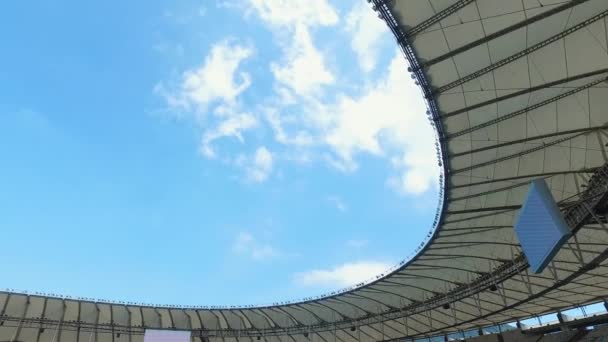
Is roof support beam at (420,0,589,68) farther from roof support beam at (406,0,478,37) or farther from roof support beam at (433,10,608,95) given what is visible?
roof support beam at (406,0,478,37)

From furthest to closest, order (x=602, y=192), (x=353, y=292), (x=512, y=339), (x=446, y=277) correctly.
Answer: (x=512, y=339), (x=353, y=292), (x=446, y=277), (x=602, y=192)

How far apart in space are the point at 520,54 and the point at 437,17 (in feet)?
13.9

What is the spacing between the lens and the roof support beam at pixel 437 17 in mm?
18645

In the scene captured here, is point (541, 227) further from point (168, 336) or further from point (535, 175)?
point (168, 336)

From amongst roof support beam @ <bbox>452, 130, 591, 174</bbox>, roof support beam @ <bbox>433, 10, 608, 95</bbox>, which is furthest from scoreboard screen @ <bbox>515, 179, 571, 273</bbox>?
roof support beam @ <bbox>433, 10, 608, 95</bbox>

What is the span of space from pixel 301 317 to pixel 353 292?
10.2 meters

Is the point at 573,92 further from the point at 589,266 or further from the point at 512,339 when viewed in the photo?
the point at 512,339

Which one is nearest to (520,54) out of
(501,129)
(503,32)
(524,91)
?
(503,32)

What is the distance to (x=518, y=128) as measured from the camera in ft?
78.7

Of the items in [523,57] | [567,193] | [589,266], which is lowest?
[589,266]

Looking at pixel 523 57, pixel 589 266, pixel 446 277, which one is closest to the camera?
pixel 523 57

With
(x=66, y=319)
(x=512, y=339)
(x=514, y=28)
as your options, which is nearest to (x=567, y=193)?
(x=514, y=28)

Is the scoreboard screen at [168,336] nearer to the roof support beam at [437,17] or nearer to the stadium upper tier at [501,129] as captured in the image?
the stadium upper tier at [501,129]

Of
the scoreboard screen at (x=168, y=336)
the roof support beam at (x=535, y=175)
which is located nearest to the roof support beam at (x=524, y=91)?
the roof support beam at (x=535, y=175)
